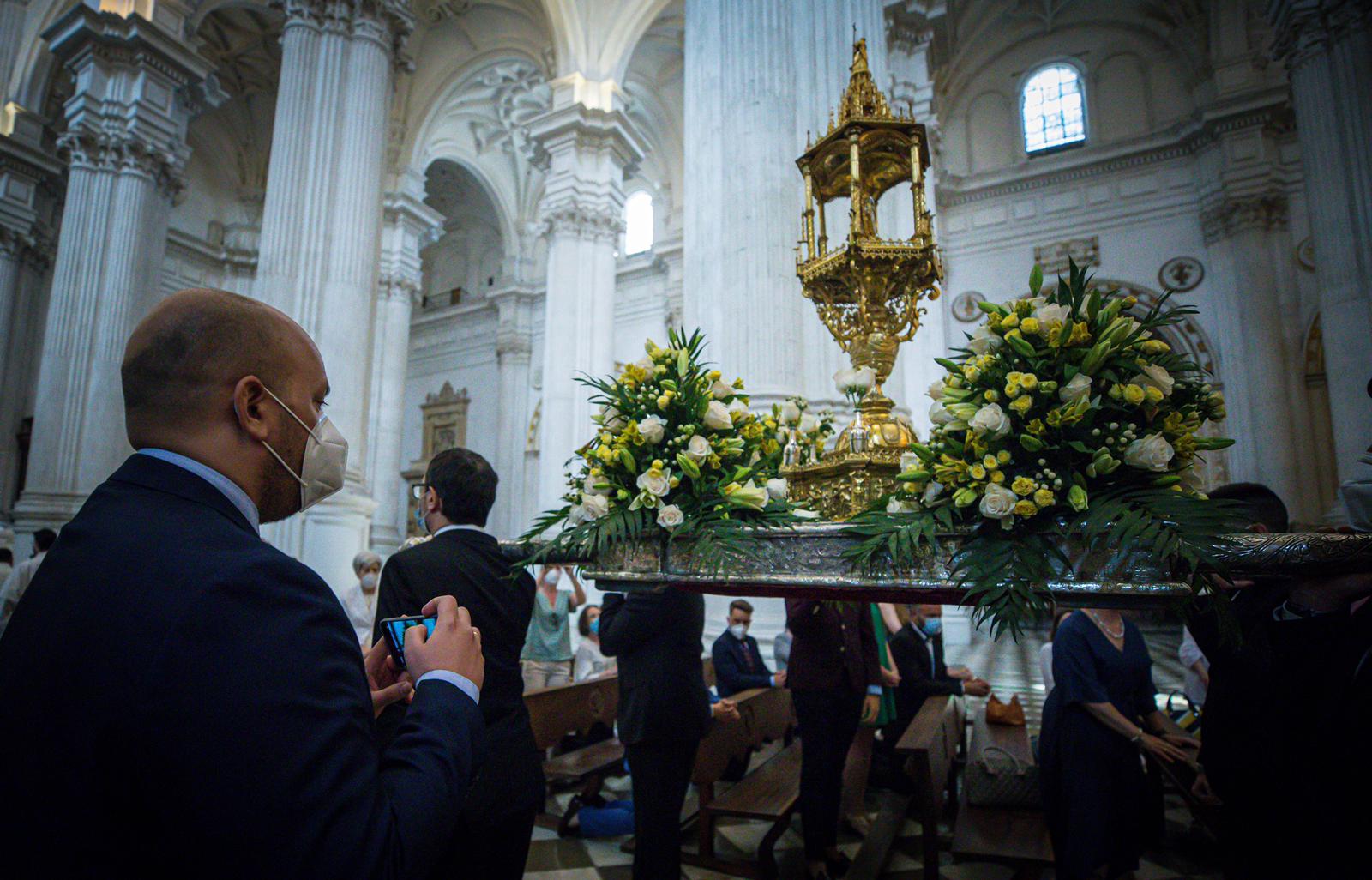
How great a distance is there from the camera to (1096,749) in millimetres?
3482

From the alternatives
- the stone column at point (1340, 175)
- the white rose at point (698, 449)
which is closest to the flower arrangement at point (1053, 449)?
the white rose at point (698, 449)

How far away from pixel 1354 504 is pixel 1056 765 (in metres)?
2.17

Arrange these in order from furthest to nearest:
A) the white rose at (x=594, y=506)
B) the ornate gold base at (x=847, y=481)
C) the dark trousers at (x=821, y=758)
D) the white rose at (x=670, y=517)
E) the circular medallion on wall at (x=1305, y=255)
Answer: the circular medallion on wall at (x=1305, y=255), the dark trousers at (x=821, y=758), the ornate gold base at (x=847, y=481), the white rose at (x=594, y=506), the white rose at (x=670, y=517)

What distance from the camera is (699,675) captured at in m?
3.67

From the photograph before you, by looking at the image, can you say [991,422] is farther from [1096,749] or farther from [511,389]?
[511,389]

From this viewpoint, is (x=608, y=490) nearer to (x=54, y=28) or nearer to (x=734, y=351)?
(x=734, y=351)

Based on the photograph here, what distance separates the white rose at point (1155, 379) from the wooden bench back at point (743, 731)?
95.7 inches

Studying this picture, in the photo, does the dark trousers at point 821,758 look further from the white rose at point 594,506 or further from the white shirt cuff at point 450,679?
the white shirt cuff at point 450,679

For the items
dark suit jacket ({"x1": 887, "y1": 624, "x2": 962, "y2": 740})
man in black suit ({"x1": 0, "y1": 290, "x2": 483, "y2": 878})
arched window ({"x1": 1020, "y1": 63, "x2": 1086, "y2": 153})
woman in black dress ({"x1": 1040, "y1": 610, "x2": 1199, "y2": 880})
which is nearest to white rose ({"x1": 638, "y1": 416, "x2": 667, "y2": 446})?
man in black suit ({"x1": 0, "y1": 290, "x2": 483, "y2": 878})

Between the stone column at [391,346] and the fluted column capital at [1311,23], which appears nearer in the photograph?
the fluted column capital at [1311,23]

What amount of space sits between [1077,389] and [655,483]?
1290mm

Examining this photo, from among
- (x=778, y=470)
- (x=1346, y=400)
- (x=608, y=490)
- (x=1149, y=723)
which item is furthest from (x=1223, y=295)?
(x=608, y=490)

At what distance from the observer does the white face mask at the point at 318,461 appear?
1341 mm

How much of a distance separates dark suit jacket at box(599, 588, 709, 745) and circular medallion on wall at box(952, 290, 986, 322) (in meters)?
14.8
